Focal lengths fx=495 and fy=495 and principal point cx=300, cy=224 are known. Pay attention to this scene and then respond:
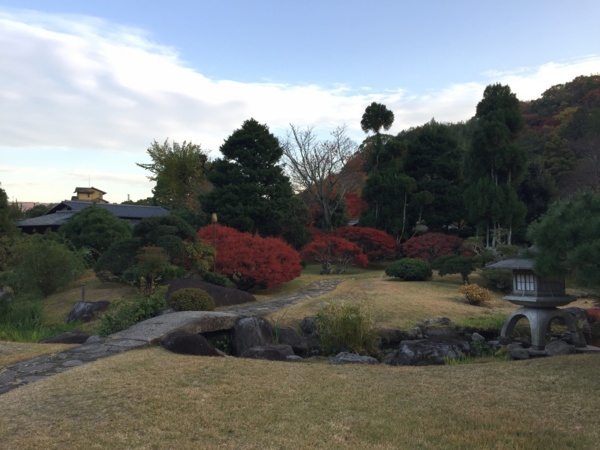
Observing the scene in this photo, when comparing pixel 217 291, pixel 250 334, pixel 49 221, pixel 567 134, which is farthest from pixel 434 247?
pixel 49 221

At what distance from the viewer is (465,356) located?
29.3 feet

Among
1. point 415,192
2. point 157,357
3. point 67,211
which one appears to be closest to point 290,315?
point 157,357

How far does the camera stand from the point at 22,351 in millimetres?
7996

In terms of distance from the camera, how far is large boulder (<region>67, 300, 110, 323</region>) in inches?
490

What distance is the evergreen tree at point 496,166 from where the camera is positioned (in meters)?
19.6

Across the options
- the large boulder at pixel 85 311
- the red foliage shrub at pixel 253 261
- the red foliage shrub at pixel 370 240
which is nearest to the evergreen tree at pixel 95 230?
the red foliage shrub at pixel 253 261

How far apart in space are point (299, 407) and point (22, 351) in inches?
214

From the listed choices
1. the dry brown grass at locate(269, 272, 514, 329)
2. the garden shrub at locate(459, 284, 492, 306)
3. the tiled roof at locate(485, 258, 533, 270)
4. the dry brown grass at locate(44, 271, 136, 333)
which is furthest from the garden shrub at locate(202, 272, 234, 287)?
the tiled roof at locate(485, 258, 533, 270)

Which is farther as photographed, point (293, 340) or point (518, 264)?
point (293, 340)

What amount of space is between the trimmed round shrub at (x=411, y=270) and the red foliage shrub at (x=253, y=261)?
3616 millimetres

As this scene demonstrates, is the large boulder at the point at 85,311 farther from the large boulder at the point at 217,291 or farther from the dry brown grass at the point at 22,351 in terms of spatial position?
the dry brown grass at the point at 22,351

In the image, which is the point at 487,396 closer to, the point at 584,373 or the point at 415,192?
the point at 584,373

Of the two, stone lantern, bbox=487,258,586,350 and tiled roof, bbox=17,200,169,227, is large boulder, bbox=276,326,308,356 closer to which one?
stone lantern, bbox=487,258,586,350

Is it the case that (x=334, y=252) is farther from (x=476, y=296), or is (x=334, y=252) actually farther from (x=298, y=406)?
(x=298, y=406)
